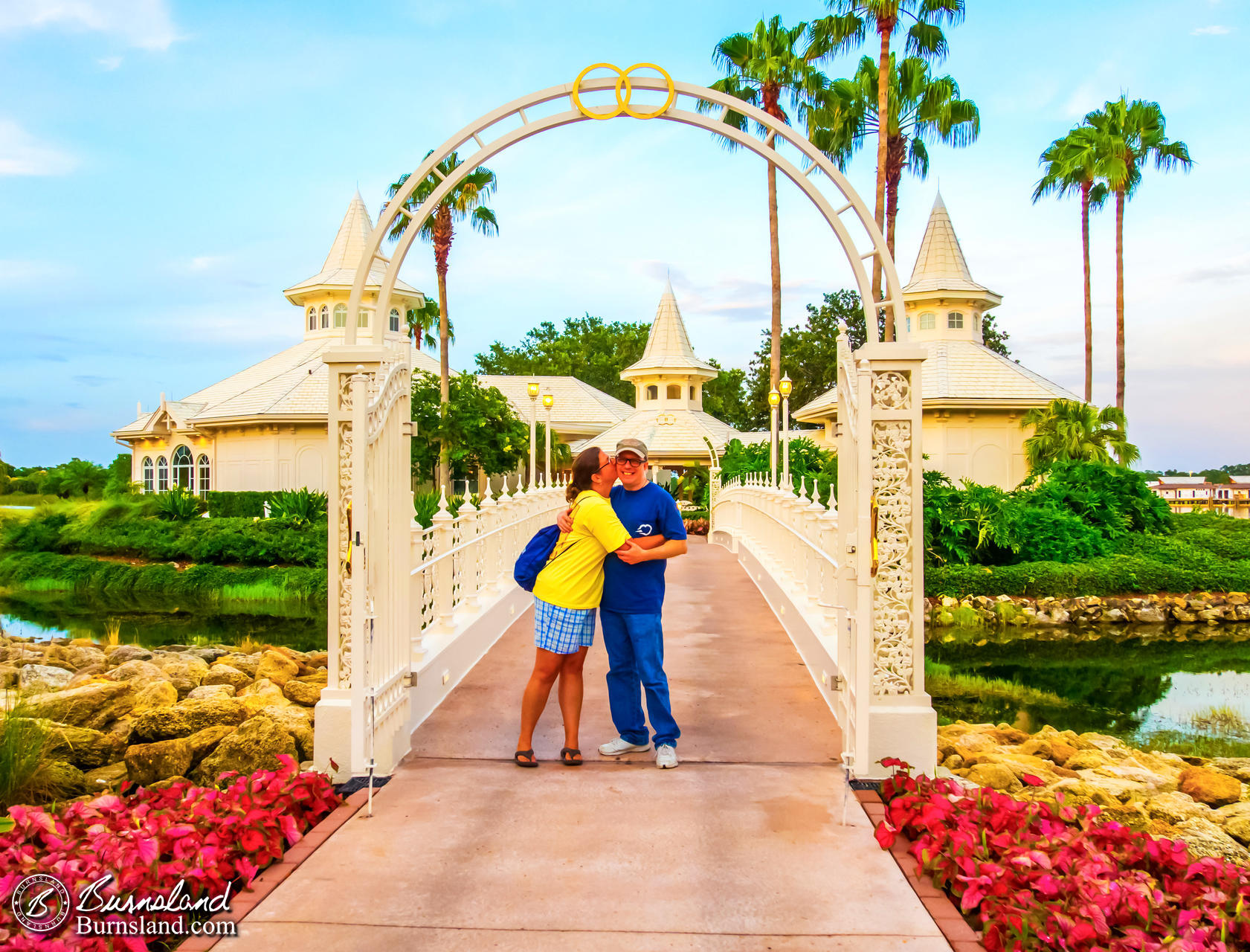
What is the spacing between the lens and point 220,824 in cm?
413

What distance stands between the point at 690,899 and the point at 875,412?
285 centimetres

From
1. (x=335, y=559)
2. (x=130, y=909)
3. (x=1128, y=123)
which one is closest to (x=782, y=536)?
(x=335, y=559)

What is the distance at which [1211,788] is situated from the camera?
7.38 metres

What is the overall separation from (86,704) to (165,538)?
713 inches

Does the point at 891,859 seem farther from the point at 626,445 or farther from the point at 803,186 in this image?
the point at 803,186

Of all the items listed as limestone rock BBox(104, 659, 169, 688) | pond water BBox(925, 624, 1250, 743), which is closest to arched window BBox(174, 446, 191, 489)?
limestone rock BBox(104, 659, 169, 688)

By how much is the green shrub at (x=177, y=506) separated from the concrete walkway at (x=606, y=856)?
22197 millimetres

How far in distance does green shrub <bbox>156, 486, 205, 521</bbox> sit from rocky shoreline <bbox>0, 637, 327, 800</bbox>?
1501cm

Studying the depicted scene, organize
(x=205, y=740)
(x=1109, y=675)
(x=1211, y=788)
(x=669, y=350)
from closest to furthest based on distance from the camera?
(x=205, y=740)
(x=1211, y=788)
(x=1109, y=675)
(x=669, y=350)

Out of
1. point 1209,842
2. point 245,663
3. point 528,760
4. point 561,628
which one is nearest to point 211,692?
point 245,663

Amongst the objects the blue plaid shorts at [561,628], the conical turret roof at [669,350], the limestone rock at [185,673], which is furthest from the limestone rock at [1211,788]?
the conical turret roof at [669,350]

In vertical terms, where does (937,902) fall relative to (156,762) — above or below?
above

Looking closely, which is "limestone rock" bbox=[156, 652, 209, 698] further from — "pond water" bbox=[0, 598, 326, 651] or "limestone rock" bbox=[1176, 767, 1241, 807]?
"limestone rock" bbox=[1176, 767, 1241, 807]

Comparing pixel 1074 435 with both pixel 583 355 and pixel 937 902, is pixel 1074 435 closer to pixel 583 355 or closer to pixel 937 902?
pixel 937 902
